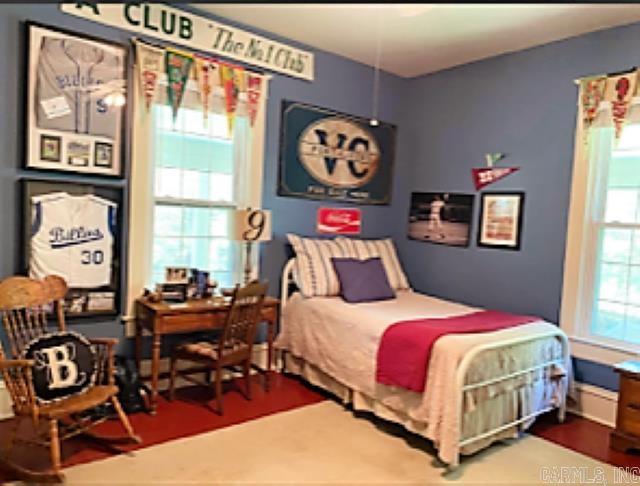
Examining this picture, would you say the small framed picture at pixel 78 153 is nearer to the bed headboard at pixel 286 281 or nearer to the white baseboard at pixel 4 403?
the white baseboard at pixel 4 403

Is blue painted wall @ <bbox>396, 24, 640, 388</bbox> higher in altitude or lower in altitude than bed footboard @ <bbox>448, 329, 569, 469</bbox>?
higher

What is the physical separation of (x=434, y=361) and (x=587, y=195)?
1.82 metres

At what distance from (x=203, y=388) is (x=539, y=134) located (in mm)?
3182

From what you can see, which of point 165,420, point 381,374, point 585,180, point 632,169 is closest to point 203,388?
point 165,420

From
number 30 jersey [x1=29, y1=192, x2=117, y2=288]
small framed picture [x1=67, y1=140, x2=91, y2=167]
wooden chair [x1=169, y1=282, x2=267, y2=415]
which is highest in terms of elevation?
small framed picture [x1=67, y1=140, x2=91, y2=167]

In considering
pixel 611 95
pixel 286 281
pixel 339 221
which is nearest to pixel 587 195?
pixel 611 95

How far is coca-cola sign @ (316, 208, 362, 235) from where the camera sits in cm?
443

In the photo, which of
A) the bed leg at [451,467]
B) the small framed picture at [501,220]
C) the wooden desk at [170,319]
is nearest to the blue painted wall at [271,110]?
the wooden desk at [170,319]

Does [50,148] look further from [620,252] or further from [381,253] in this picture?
[620,252]

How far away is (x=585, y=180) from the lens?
356 cm

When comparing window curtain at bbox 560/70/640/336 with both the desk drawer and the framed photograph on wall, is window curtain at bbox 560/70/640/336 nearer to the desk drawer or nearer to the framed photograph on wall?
the framed photograph on wall

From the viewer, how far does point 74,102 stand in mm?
3111

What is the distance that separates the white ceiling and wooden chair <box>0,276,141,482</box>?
220 centimetres

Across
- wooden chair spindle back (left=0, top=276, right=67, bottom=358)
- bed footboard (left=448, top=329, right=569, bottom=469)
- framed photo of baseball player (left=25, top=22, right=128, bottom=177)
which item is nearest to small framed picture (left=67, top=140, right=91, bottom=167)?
framed photo of baseball player (left=25, top=22, right=128, bottom=177)
